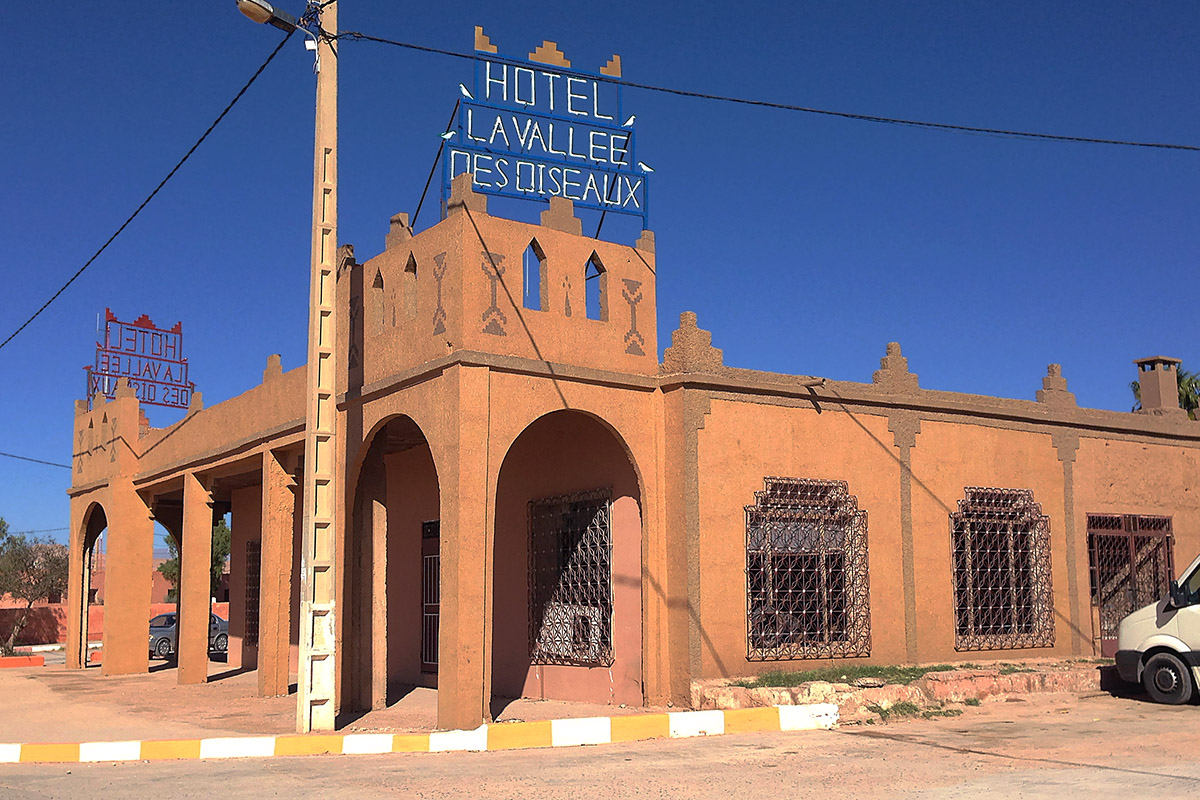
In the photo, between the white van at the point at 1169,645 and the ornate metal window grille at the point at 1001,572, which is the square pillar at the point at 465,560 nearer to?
the ornate metal window grille at the point at 1001,572

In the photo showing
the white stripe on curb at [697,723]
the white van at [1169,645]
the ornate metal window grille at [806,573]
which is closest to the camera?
the white stripe on curb at [697,723]

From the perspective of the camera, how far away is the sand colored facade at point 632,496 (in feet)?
42.8

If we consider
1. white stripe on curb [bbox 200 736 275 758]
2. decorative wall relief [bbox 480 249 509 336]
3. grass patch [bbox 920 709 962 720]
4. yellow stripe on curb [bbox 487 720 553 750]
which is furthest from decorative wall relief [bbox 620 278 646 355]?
white stripe on curb [bbox 200 736 275 758]

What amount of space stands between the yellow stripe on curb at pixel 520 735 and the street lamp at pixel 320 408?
215 cm

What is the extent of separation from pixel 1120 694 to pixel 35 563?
41436 millimetres

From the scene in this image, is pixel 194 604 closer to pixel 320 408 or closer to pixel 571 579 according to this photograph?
pixel 571 579

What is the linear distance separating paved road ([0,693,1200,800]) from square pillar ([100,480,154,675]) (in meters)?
13.4

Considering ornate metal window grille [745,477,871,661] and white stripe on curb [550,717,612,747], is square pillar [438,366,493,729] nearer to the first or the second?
white stripe on curb [550,717,612,747]

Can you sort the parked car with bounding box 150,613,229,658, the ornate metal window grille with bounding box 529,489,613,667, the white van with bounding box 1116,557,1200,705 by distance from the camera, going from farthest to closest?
the parked car with bounding box 150,613,229,658
the ornate metal window grille with bounding box 529,489,613,667
the white van with bounding box 1116,557,1200,705

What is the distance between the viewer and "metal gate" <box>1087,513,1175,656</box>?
58.1 ft

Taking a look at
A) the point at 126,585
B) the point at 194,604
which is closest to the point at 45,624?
the point at 126,585

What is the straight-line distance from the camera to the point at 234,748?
35.2 feet

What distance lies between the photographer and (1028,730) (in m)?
11.6

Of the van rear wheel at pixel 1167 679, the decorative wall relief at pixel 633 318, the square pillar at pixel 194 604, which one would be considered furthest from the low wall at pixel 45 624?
the van rear wheel at pixel 1167 679
